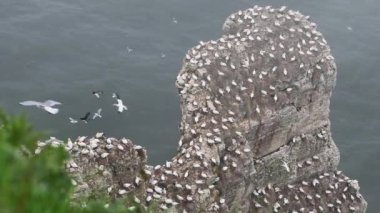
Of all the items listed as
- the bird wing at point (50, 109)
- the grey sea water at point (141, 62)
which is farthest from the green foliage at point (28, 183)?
the grey sea water at point (141, 62)

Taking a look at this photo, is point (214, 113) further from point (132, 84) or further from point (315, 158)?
point (132, 84)

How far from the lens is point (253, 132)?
28.0 meters

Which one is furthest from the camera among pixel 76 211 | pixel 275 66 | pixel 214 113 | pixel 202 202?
pixel 275 66

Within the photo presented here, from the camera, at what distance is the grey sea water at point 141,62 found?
48125mm

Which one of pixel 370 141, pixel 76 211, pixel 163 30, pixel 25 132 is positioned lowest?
pixel 370 141

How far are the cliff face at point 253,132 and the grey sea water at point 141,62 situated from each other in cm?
1638

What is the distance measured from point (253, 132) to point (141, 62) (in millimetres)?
28438

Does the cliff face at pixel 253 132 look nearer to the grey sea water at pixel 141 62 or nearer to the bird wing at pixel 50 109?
the grey sea water at pixel 141 62

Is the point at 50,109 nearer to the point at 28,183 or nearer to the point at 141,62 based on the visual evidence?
the point at 141,62

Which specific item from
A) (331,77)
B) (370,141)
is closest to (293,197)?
(331,77)

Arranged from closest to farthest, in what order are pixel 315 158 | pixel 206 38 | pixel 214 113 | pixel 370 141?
pixel 214 113 < pixel 315 158 < pixel 370 141 < pixel 206 38

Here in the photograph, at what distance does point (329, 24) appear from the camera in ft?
197

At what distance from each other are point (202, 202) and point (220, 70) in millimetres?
6914

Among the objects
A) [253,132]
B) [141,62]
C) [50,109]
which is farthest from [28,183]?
[141,62]
